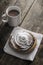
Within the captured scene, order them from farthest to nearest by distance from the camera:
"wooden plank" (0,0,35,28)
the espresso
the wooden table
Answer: "wooden plank" (0,0,35,28) → the espresso → the wooden table

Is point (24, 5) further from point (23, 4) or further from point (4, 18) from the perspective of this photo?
point (4, 18)

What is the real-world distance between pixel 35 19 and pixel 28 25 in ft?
0.21

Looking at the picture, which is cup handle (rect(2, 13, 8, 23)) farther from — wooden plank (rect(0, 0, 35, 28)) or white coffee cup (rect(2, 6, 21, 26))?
wooden plank (rect(0, 0, 35, 28))

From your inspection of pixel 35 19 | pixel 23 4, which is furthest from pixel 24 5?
pixel 35 19

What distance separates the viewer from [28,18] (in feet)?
3.81

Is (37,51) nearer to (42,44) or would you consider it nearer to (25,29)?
(42,44)

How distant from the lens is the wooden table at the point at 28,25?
3.22ft

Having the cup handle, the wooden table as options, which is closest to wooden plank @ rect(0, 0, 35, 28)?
the wooden table

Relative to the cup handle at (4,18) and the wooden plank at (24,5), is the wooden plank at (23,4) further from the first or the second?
the cup handle at (4,18)

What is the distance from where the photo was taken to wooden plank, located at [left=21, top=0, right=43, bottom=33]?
1.12m

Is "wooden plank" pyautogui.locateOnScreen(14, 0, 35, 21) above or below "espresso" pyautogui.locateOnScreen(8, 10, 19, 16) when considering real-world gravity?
below

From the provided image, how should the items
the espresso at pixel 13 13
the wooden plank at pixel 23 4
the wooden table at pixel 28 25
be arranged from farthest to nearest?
the wooden plank at pixel 23 4 → the espresso at pixel 13 13 → the wooden table at pixel 28 25

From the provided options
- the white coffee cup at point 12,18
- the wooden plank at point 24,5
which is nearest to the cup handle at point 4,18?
the white coffee cup at point 12,18

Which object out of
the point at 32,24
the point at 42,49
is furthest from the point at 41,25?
the point at 42,49
